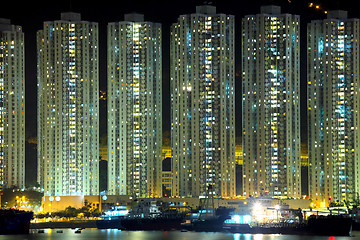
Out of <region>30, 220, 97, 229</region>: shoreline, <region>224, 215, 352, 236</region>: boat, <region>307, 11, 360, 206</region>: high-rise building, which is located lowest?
<region>30, 220, 97, 229</region>: shoreline

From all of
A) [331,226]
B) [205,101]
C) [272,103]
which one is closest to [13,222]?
[331,226]

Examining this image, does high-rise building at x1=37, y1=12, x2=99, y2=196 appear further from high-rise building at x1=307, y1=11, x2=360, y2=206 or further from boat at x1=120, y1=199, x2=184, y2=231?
high-rise building at x1=307, y1=11, x2=360, y2=206

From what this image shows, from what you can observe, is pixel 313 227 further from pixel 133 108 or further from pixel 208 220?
pixel 133 108

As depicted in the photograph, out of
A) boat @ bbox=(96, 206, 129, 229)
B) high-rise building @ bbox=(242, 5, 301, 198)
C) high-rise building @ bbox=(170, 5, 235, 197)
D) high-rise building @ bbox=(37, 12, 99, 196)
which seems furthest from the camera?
high-rise building @ bbox=(37, 12, 99, 196)

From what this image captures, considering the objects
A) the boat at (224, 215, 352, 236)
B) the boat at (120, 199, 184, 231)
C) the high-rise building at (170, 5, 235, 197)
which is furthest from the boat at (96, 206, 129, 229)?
the boat at (224, 215, 352, 236)

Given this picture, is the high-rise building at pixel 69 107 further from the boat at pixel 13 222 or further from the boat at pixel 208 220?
the boat at pixel 13 222

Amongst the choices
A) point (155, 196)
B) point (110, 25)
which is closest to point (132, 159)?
point (155, 196)

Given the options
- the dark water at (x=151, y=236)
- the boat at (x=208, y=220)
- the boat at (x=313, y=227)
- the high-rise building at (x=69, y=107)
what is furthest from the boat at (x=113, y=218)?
the boat at (x=313, y=227)
